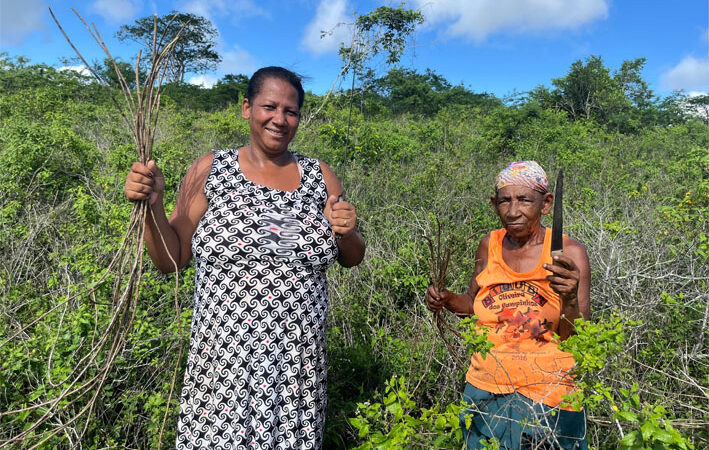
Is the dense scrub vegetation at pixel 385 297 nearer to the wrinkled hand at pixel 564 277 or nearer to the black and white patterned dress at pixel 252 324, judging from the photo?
the wrinkled hand at pixel 564 277

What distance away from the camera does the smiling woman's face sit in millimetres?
1706

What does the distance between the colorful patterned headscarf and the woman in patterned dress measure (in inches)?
21.3

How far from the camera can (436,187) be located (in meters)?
5.08

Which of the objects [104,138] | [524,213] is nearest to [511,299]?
[524,213]

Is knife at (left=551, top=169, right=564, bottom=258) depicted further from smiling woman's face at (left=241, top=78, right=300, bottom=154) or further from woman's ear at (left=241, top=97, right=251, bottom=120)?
woman's ear at (left=241, top=97, right=251, bottom=120)

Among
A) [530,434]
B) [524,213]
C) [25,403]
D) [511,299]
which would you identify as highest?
[524,213]

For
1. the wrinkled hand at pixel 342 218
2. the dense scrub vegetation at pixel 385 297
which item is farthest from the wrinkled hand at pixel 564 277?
the wrinkled hand at pixel 342 218

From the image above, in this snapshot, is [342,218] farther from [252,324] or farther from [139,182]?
[139,182]

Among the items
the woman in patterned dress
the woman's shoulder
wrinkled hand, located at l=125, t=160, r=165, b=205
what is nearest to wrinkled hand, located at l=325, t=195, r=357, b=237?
the woman in patterned dress

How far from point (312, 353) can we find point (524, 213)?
86 cm

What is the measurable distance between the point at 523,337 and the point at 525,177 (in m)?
0.53

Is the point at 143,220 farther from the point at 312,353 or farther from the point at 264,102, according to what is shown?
the point at 312,353

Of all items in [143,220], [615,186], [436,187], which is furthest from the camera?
[615,186]

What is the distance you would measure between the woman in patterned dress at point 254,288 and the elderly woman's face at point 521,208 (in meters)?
0.53
